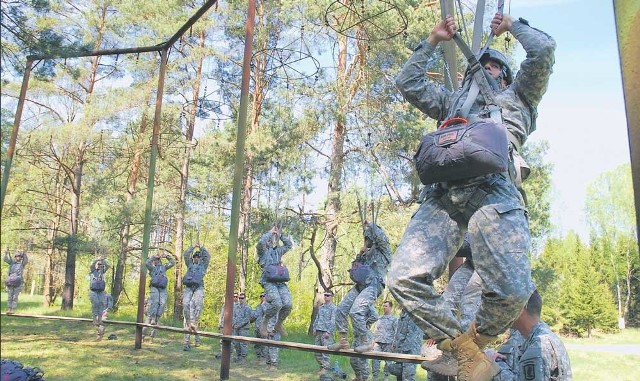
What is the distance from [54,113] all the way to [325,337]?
13.3 meters

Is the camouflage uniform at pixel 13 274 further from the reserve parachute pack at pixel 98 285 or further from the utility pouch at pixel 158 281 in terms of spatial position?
the utility pouch at pixel 158 281

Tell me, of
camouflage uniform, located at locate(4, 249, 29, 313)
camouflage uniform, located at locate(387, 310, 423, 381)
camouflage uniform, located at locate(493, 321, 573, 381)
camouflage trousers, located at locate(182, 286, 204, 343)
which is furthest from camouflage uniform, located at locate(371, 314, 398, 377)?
camouflage uniform, located at locate(4, 249, 29, 313)

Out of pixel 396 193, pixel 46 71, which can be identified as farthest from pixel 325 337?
pixel 396 193

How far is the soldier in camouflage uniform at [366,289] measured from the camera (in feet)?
23.7

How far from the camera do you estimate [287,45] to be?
55.2ft

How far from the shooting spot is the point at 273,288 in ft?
30.3

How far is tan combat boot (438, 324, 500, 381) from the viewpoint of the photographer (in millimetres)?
2473

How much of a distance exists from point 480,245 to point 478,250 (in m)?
0.02

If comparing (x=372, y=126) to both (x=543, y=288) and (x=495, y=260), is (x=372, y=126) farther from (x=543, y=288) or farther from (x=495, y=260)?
(x=495, y=260)

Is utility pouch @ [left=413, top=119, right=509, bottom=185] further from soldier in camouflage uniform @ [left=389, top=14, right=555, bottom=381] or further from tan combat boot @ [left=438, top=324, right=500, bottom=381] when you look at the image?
tan combat boot @ [left=438, top=324, right=500, bottom=381]

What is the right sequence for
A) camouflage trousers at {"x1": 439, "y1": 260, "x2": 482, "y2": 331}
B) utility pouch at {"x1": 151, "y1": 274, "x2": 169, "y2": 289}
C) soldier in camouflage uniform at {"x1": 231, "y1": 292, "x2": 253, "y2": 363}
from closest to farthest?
camouflage trousers at {"x1": 439, "y1": 260, "x2": 482, "y2": 331}, soldier in camouflage uniform at {"x1": 231, "y1": 292, "x2": 253, "y2": 363}, utility pouch at {"x1": 151, "y1": 274, "x2": 169, "y2": 289}

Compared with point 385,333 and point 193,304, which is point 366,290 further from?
point 193,304

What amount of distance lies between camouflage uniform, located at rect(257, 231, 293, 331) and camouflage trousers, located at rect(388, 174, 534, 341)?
263 inches

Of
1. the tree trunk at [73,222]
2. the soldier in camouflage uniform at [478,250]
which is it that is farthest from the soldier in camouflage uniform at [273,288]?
the tree trunk at [73,222]
